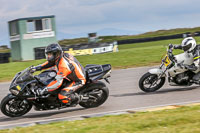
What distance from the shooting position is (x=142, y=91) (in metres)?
9.98

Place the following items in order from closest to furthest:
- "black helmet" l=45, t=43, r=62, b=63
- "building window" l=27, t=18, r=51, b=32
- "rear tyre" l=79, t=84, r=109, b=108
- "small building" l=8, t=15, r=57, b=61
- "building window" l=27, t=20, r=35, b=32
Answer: "black helmet" l=45, t=43, r=62, b=63 < "rear tyre" l=79, t=84, r=109, b=108 < "small building" l=8, t=15, r=57, b=61 < "building window" l=27, t=20, r=35, b=32 < "building window" l=27, t=18, r=51, b=32

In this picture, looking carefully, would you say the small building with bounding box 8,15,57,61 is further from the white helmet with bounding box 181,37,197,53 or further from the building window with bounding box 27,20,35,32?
the white helmet with bounding box 181,37,197,53

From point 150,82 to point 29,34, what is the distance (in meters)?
21.0

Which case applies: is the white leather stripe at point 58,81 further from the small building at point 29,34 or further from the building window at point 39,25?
the building window at point 39,25

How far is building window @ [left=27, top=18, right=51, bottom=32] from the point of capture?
2898 cm

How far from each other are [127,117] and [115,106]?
1.73m

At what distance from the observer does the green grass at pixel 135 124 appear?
17.1 ft

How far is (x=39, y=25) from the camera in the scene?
95.9 feet

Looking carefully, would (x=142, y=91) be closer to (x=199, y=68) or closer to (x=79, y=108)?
(x=199, y=68)

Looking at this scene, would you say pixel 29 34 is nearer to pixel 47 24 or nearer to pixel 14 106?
pixel 47 24

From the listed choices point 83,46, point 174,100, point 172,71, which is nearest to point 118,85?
point 172,71

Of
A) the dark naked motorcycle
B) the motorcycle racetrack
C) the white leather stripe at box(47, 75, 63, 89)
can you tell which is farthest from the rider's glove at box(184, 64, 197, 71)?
the white leather stripe at box(47, 75, 63, 89)

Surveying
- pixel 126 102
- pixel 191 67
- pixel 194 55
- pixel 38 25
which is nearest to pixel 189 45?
pixel 194 55

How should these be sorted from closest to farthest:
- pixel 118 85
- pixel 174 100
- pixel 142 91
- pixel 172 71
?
pixel 174 100
pixel 172 71
pixel 142 91
pixel 118 85
